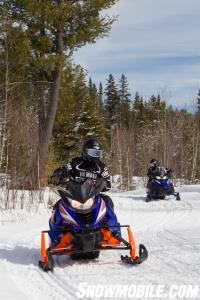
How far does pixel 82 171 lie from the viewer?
22.9ft

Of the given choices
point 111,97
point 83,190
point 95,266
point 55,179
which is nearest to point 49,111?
point 55,179

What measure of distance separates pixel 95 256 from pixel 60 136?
23.8 meters

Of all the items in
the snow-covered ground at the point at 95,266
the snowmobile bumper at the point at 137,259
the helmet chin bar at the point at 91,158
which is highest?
the helmet chin bar at the point at 91,158

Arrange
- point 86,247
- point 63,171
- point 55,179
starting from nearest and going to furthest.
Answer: point 86,247 → point 55,179 → point 63,171

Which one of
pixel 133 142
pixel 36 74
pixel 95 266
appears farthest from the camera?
pixel 133 142

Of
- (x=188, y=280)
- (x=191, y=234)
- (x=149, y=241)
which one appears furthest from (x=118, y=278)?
(x=191, y=234)

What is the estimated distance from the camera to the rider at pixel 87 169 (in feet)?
22.5

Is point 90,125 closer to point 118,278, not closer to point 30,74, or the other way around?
point 30,74

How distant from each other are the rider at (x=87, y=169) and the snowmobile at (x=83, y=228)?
0.99 feet

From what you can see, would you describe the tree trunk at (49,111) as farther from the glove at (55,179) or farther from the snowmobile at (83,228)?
the snowmobile at (83,228)

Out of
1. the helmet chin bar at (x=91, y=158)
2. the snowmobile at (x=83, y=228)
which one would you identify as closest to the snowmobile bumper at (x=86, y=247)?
the snowmobile at (x=83, y=228)

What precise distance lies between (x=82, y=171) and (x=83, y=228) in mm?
1029

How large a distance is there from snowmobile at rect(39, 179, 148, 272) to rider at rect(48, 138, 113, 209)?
30 centimetres

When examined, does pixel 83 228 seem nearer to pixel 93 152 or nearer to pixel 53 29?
pixel 93 152
